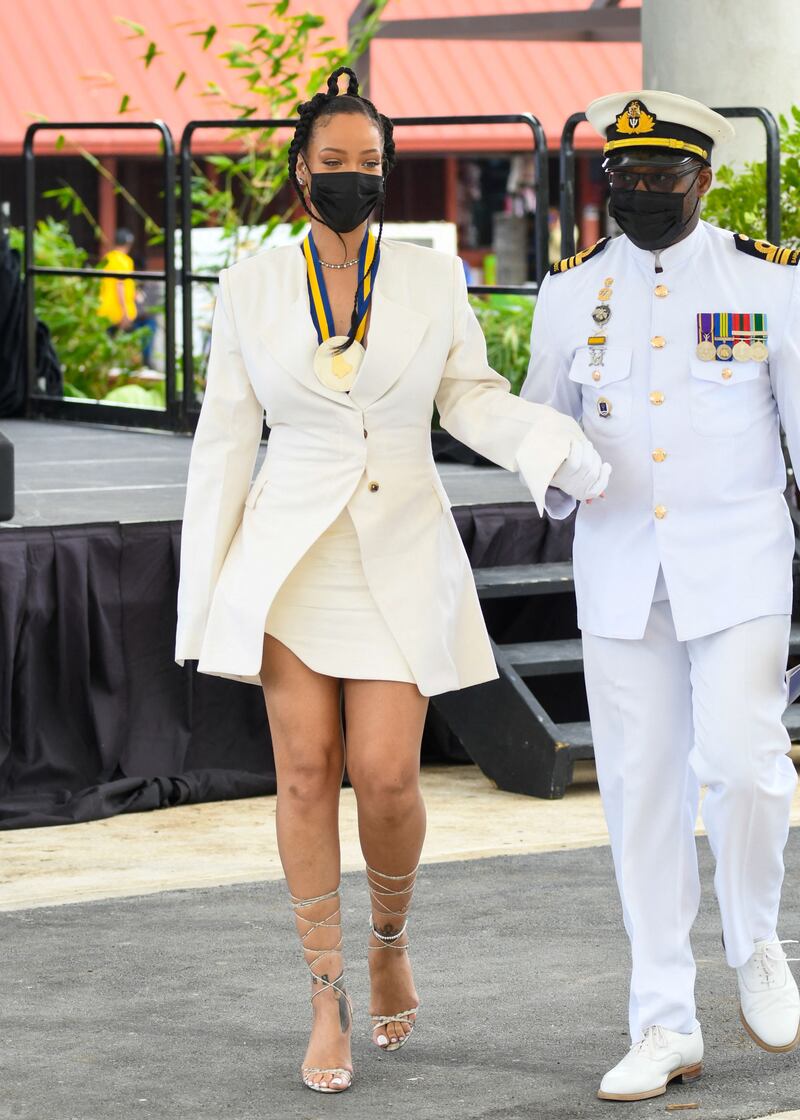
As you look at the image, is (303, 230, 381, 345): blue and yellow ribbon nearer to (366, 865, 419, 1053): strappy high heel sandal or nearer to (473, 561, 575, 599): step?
(366, 865, 419, 1053): strappy high heel sandal

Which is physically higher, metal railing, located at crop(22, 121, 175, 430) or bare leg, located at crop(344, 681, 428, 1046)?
metal railing, located at crop(22, 121, 175, 430)

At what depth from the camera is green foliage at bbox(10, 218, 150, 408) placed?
11.8m

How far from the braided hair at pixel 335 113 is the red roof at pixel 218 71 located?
1603 centimetres

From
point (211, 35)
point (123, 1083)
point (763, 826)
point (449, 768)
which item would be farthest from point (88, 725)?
point (211, 35)

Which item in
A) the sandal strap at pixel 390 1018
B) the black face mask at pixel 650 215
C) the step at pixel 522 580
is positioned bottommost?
the sandal strap at pixel 390 1018

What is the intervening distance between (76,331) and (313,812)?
28.4 feet

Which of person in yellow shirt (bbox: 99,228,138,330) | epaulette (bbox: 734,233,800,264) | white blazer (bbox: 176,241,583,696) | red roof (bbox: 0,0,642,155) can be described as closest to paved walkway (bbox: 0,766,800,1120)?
white blazer (bbox: 176,241,583,696)

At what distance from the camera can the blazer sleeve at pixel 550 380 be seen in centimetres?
367

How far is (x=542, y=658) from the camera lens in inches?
250

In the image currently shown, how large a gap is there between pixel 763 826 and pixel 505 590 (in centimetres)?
296

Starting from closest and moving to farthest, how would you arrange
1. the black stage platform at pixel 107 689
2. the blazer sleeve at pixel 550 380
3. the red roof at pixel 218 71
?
the blazer sleeve at pixel 550 380 → the black stage platform at pixel 107 689 → the red roof at pixel 218 71

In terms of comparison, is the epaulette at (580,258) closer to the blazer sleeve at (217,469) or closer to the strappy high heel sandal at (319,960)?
the blazer sleeve at (217,469)

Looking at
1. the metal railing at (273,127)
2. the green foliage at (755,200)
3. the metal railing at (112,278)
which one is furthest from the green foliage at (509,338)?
the green foliage at (755,200)

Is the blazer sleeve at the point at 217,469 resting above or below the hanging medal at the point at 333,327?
below
